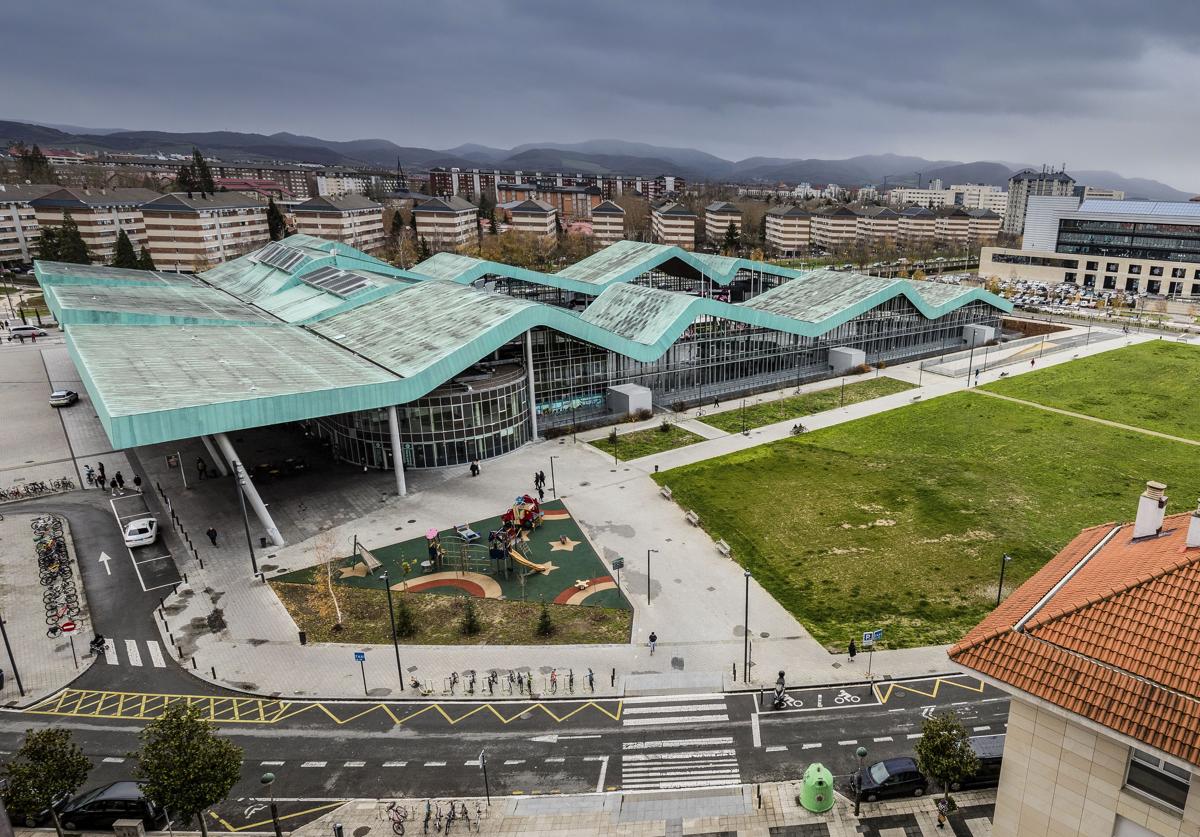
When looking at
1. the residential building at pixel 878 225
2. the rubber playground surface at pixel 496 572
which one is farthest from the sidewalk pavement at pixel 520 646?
the residential building at pixel 878 225

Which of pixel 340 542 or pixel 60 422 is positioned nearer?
pixel 340 542

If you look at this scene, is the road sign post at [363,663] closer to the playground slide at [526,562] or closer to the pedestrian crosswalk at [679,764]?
A: the playground slide at [526,562]

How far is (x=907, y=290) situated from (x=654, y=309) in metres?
30.4

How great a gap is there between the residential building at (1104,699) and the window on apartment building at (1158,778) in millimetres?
20

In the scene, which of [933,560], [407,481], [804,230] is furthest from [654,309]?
[804,230]

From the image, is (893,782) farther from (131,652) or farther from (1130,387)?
(1130,387)

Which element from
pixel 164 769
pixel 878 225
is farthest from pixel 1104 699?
pixel 878 225

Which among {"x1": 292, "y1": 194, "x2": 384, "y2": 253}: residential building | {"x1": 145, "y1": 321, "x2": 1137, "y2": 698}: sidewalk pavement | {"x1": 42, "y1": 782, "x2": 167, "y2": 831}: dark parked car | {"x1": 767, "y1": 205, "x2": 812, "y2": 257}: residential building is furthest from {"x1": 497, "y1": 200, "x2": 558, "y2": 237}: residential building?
{"x1": 42, "y1": 782, "x2": 167, "y2": 831}: dark parked car

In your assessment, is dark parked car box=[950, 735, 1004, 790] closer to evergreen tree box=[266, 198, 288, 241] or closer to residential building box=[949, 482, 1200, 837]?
residential building box=[949, 482, 1200, 837]

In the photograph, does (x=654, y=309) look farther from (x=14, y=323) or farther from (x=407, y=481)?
(x=14, y=323)

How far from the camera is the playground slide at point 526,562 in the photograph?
3714 centimetres

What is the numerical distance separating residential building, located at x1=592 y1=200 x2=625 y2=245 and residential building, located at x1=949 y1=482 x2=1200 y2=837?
143917mm

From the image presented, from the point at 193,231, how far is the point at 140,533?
3927 inches

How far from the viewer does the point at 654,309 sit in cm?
6588
